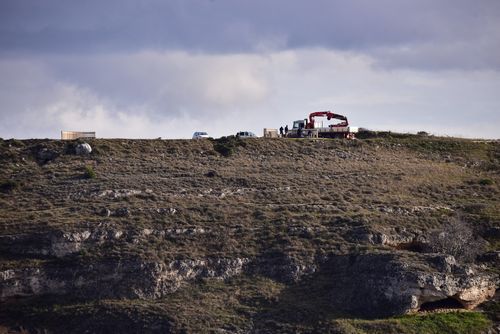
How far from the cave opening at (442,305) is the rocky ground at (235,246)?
0.35 ft

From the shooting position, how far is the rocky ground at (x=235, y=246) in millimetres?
44312

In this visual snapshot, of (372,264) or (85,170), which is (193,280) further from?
(85,170)

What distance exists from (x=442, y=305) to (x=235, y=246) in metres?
12.5

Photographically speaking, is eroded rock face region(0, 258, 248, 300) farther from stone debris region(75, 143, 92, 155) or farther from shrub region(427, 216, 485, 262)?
stone debris region(75, 143, 92, 155)

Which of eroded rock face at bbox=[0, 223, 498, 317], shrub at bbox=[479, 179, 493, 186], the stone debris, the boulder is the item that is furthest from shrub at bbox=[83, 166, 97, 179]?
shrub at bbox=[479, 179, 493, 186]

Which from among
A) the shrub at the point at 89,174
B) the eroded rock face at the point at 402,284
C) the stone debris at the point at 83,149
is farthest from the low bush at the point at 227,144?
the eroded rock face at the point at 402,284

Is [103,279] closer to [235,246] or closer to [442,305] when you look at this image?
[235,246]

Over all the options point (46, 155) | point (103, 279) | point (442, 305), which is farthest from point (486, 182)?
point (46, 155)

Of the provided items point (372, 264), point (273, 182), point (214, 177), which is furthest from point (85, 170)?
point (372, 264)

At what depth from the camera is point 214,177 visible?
60219 millimetres

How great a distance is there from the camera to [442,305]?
153 ft

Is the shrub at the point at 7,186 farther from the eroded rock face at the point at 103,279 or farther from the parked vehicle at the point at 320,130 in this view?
the parked vehicle at the point at 320,130

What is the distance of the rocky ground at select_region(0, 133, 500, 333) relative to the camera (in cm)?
4431

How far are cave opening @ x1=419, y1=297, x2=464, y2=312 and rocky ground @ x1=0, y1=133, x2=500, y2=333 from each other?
4.2 inches
